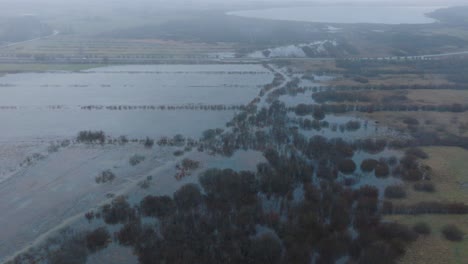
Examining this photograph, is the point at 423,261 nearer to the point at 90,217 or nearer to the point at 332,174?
the point at 332,174

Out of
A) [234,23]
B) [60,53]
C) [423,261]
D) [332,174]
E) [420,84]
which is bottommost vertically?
[423,261]

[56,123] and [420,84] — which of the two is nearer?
[56,123]

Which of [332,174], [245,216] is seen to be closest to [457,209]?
[332,174]

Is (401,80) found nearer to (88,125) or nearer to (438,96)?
(438,96)

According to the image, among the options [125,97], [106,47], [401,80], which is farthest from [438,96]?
[106,47]

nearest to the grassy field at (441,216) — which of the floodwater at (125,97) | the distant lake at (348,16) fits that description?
the floodwater at (125,97)

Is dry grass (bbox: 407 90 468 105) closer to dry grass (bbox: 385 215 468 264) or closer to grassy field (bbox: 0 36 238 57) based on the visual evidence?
dry grass (bbox: 385 215 468 264)

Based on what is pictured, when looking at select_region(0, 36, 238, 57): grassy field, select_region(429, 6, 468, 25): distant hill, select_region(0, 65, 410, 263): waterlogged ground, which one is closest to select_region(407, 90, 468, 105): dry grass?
select_region(0, 65, 410, 263): waterlogged ground

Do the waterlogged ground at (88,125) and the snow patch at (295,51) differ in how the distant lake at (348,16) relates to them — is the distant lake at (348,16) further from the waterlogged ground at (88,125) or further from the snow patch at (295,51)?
the waterlogged ground at (88,125)
